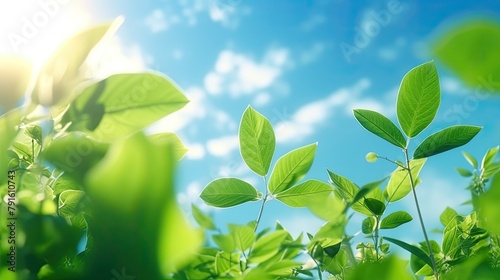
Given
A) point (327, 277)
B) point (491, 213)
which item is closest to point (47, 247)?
point (491, 213)

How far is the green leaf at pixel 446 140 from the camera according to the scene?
0.81 m

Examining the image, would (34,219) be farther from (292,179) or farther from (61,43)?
(292,179)

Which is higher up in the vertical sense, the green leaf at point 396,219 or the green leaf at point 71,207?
the green leaf at point 396,219

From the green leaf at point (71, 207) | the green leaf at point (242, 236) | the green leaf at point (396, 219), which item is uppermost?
the green leaf at point (242, 236)

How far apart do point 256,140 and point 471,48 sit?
0.58 metres

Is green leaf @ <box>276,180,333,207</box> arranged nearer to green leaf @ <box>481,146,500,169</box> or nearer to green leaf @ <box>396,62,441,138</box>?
green leaf @ <box>396,62,441,138</box>

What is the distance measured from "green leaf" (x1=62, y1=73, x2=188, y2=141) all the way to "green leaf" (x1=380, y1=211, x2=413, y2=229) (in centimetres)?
59

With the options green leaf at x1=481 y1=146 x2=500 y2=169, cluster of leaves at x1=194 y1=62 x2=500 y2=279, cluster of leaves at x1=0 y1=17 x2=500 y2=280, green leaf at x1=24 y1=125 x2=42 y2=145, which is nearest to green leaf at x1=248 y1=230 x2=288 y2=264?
cluster of leaves at x1=0 y1=17 x2=500 y2=280

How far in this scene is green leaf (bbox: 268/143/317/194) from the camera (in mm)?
794

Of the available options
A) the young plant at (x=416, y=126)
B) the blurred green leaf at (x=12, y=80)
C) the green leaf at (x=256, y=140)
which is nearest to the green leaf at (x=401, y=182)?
the young plant at (x=416, y=126)

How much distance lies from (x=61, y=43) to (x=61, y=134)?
0.27 ft

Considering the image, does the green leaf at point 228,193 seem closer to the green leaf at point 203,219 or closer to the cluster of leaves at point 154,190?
the cluster of leaves at point 154,190

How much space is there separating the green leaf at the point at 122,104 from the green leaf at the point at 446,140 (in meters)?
0.52

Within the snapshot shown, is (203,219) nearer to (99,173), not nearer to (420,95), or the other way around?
(99,173)
